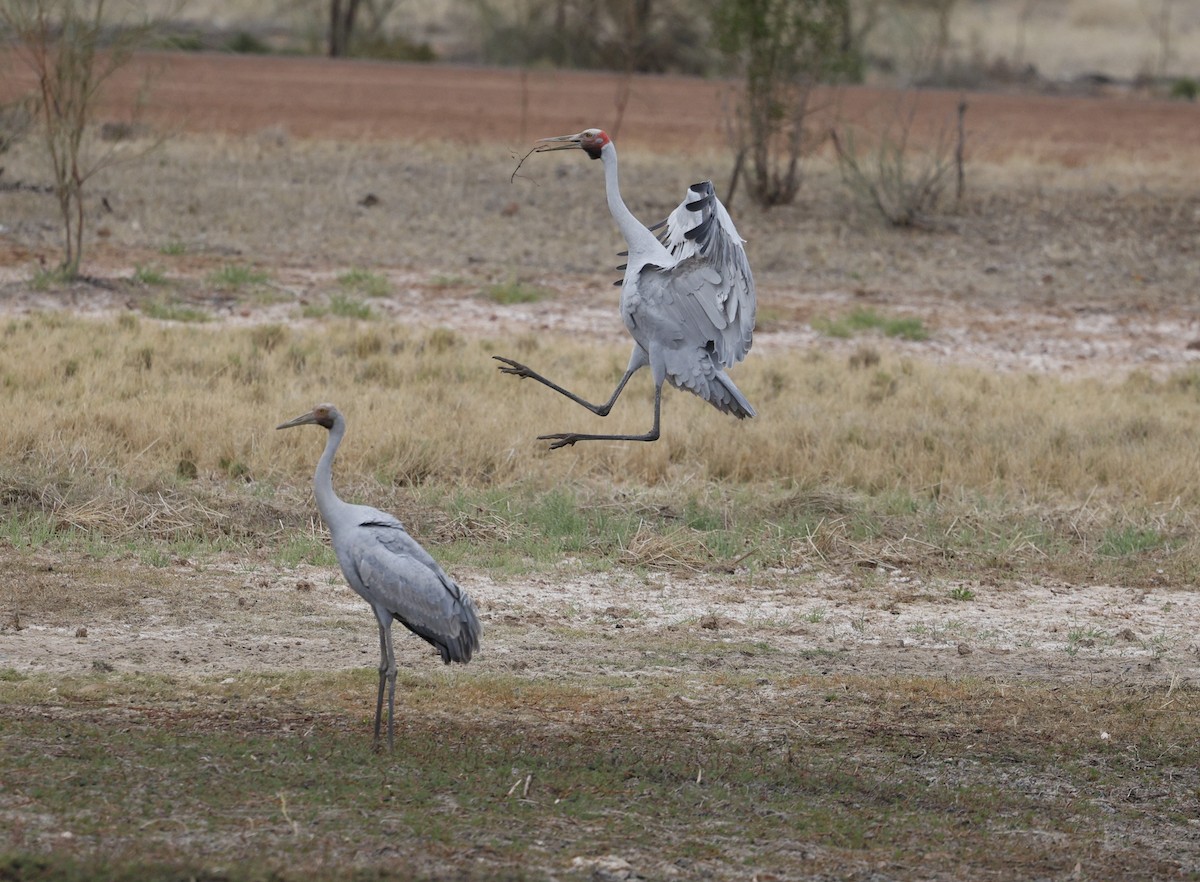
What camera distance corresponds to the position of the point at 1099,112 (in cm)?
3300

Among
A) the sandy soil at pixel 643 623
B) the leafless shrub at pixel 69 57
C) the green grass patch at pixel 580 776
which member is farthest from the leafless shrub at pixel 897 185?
the green grass patch at pixel 580 776

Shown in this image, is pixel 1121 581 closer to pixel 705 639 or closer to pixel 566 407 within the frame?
pixel 705 639

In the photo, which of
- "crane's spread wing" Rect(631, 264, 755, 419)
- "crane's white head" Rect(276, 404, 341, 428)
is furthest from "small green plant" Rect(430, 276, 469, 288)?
"crane's white head" Rect(276, 404, 341, 428)

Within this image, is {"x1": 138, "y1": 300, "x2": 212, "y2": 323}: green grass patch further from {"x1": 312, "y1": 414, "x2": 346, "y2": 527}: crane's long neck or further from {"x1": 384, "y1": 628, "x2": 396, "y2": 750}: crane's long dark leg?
{"x1": 384, "y1": 628, "x2": 396, "y2": 750}: crane's long dark leg

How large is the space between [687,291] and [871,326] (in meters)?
8.49

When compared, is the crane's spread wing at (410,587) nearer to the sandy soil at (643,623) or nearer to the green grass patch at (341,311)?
Answer: the sandy soil at (643,623)

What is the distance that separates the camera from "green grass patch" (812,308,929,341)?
52.9ft

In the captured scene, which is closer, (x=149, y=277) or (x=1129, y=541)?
(x=1129, y=541)

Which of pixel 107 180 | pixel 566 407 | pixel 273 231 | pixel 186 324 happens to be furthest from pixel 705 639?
pixel 107 180

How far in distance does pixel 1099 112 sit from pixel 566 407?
24.0 meters

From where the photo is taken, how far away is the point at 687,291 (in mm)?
8234

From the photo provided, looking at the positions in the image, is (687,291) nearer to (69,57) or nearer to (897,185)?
(69,57)

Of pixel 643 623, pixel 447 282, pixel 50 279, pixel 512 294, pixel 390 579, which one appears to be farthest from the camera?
pixel 447 282

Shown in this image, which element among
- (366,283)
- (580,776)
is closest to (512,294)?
(366,283)
